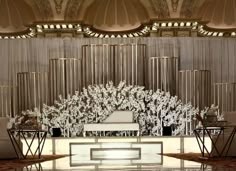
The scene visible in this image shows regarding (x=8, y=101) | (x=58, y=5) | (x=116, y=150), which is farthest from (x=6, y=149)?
(x=58, y=5)

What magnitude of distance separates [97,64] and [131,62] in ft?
2.67

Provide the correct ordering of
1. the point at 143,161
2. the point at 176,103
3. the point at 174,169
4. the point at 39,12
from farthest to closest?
1. the point at 39,12
2. the point at 176,103
3. the point at 143,161
4. the point at 174,169

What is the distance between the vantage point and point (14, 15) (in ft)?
48.6

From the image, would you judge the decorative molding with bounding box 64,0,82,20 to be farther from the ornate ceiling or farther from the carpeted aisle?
the carpeted aisle

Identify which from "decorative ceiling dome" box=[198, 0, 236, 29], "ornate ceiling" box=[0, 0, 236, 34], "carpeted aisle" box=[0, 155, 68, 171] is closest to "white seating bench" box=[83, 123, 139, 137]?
"carpeted aisle" box=[0, 155, 68, 171]

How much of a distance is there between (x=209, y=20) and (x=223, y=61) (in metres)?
2.24

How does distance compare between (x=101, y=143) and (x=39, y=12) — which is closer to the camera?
(x=101, y=143)

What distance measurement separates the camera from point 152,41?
1270 cm

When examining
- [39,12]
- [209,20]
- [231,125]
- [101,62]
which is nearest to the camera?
[231,125]

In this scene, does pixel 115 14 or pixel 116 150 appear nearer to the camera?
pixel 116 150

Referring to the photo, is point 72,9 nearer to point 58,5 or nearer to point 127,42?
point 58,5

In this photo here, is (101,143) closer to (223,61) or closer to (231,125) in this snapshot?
(231,125)

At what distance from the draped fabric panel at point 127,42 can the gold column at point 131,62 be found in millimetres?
206

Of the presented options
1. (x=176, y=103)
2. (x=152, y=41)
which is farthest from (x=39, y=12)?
(x=176, y=103)
